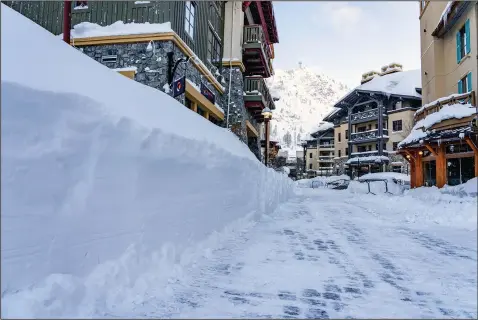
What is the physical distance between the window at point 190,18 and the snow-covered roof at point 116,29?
153 centimetres

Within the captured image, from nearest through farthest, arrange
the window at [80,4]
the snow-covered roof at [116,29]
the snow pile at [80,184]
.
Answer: the snow pile at [80,184] → the snow-covered roof at [116,29] → the window at [80,4]

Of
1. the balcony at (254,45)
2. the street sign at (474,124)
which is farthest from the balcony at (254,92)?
the street sign at (474,124)

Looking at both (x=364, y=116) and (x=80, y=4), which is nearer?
(x=80, y=4)

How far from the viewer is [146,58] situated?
1063 centimetres

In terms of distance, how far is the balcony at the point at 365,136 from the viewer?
3881 centimetres

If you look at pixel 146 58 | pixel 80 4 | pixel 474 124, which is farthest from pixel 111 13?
pixel 474 124

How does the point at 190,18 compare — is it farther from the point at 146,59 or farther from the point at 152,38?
the point at 146,59

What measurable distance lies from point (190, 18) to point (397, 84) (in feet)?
109

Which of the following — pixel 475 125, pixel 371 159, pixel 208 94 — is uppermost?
pixel 208 94

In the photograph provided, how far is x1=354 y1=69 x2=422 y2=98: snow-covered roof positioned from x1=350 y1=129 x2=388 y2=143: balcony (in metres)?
4.69

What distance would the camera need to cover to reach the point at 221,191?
6352 millimetres

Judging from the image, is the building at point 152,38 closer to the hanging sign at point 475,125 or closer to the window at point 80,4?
the window at point 80,4

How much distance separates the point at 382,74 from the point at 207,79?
35498mm

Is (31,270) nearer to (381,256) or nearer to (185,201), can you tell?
(185,201)
